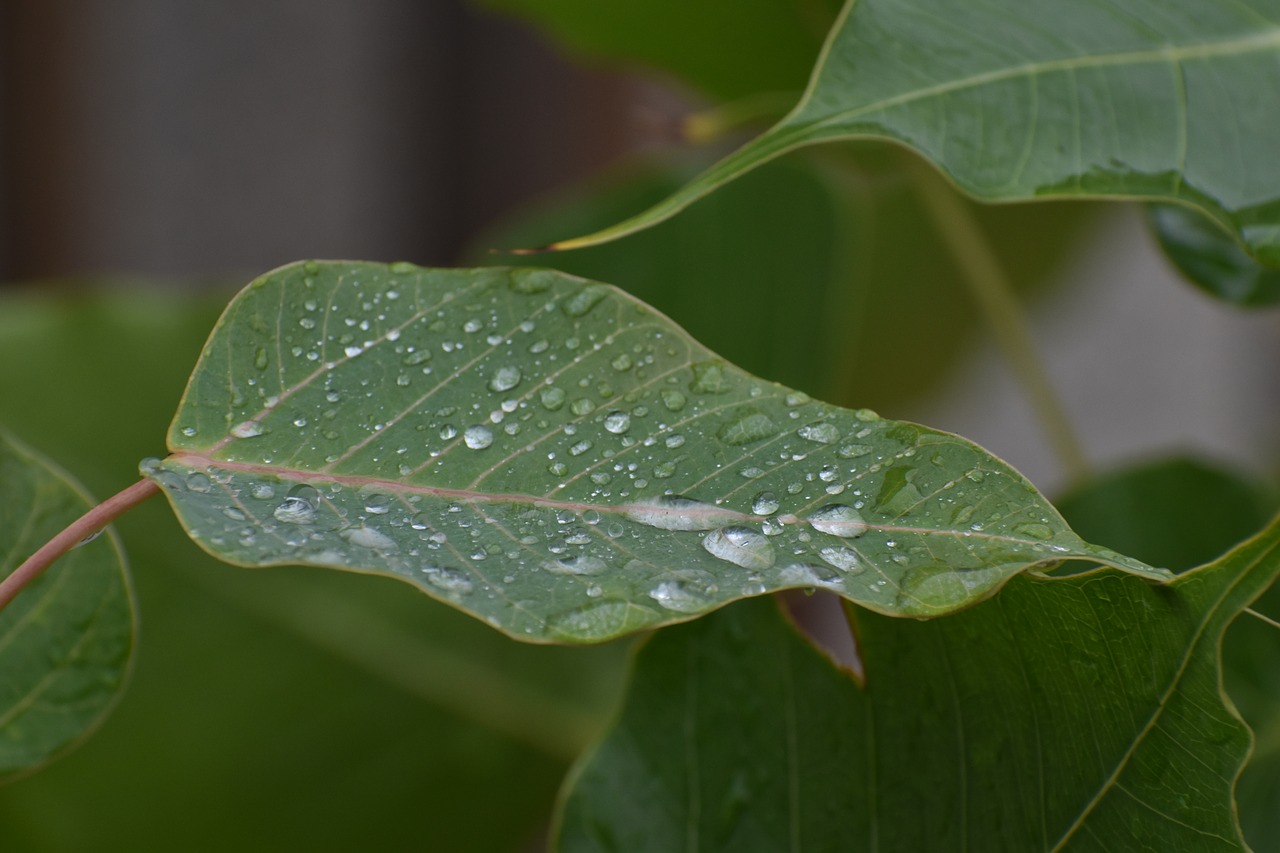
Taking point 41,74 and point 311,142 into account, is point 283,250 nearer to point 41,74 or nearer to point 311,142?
point 311,142

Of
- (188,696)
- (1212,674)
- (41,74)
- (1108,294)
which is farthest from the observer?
(1108,294)

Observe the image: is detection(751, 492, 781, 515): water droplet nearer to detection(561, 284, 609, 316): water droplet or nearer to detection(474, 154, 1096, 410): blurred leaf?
detection(561, 284, 609, 316): water droplet

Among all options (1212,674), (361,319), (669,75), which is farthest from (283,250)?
(1212,674)

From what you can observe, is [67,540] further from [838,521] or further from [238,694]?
[238,694]

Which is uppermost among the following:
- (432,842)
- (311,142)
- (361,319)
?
(361,319)

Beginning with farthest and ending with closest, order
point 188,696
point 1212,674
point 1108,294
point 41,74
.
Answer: point 1108,294 < point 41,74 < point 188,696 < point 1212,674

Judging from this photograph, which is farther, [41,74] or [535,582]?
[41,74]

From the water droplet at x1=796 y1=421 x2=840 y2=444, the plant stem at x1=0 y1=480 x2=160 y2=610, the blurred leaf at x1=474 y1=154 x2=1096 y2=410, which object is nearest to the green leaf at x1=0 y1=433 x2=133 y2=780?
the plant stem at x1=0 y1=480 x2=160 y2=610
